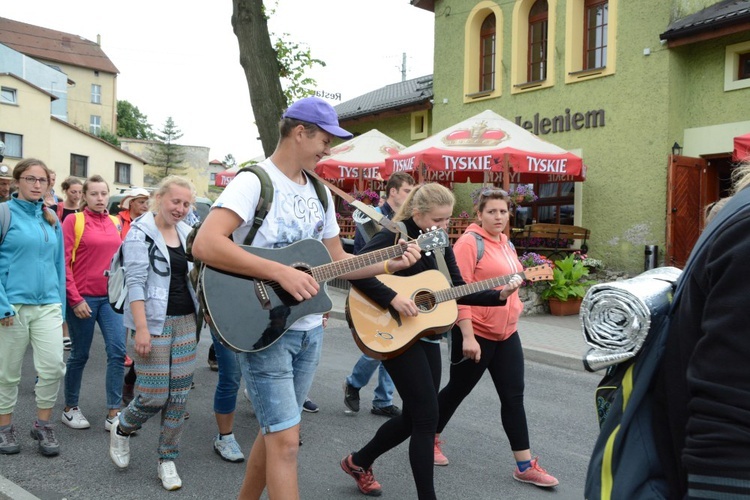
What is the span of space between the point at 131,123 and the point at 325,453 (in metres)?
87.9

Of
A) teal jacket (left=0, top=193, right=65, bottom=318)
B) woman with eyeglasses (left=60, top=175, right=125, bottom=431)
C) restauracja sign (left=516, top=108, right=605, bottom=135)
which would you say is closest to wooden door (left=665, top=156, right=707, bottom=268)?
restauracja sign (left=516, top=108, right=605, bottom=135)

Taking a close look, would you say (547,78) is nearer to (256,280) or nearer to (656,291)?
(256,280)

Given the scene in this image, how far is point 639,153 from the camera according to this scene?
13.0 metres

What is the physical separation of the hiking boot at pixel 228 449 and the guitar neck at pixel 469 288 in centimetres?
176

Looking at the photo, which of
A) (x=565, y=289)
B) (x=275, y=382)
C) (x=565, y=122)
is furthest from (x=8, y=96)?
(x=275, y=382)

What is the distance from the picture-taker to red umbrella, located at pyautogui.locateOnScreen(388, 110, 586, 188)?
1098 cm

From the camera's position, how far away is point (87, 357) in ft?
16.3

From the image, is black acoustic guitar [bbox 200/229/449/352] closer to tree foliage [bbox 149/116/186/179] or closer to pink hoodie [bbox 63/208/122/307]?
pink hoodie [bbox 63/208/122/307]

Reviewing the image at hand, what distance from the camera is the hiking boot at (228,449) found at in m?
4.32

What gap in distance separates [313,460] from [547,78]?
12.3m

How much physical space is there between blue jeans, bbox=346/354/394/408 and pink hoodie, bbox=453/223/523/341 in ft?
4.88

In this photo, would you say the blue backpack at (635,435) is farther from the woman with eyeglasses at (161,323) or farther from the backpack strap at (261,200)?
the woman with eyeglasses at (161,323)

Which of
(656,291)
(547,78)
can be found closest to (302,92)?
(547,78)

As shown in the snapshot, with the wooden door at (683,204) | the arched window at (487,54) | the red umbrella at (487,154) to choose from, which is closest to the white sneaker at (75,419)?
the red umbrella at (487,154)
